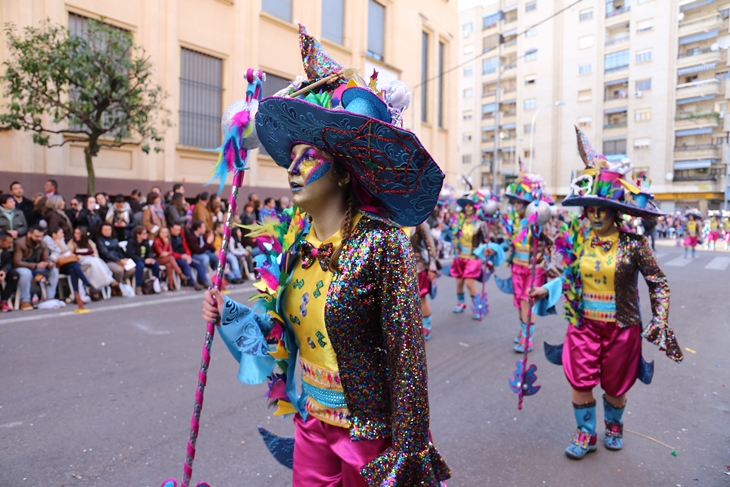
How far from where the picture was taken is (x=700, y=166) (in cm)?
4419

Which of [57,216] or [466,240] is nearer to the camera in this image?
[466,240]

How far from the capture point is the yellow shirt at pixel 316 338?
2014 millimetres

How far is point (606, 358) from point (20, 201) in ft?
32.6

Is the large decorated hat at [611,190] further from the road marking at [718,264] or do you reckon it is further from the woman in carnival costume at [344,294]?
the road marking at [718,264]

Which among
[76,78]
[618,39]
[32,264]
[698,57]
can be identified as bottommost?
[32,264]

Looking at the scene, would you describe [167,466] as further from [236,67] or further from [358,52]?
[358,52]

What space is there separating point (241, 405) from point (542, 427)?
2.58 meters

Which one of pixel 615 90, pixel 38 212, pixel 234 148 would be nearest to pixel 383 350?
pixel 234 148

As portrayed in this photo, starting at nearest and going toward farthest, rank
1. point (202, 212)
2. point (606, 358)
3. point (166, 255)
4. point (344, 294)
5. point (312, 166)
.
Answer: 1. point (344, 294)
2. point (312, 166)
3. point (606, 358)
4. point (166, 255)
5. point (202, 212)

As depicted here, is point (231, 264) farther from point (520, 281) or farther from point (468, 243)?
point (520, 281)

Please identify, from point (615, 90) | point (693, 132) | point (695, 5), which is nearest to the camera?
point (695, 5)

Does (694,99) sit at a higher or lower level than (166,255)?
higher

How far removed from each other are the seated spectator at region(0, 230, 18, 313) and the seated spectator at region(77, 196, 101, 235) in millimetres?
1622

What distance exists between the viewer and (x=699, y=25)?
43.6 metres
